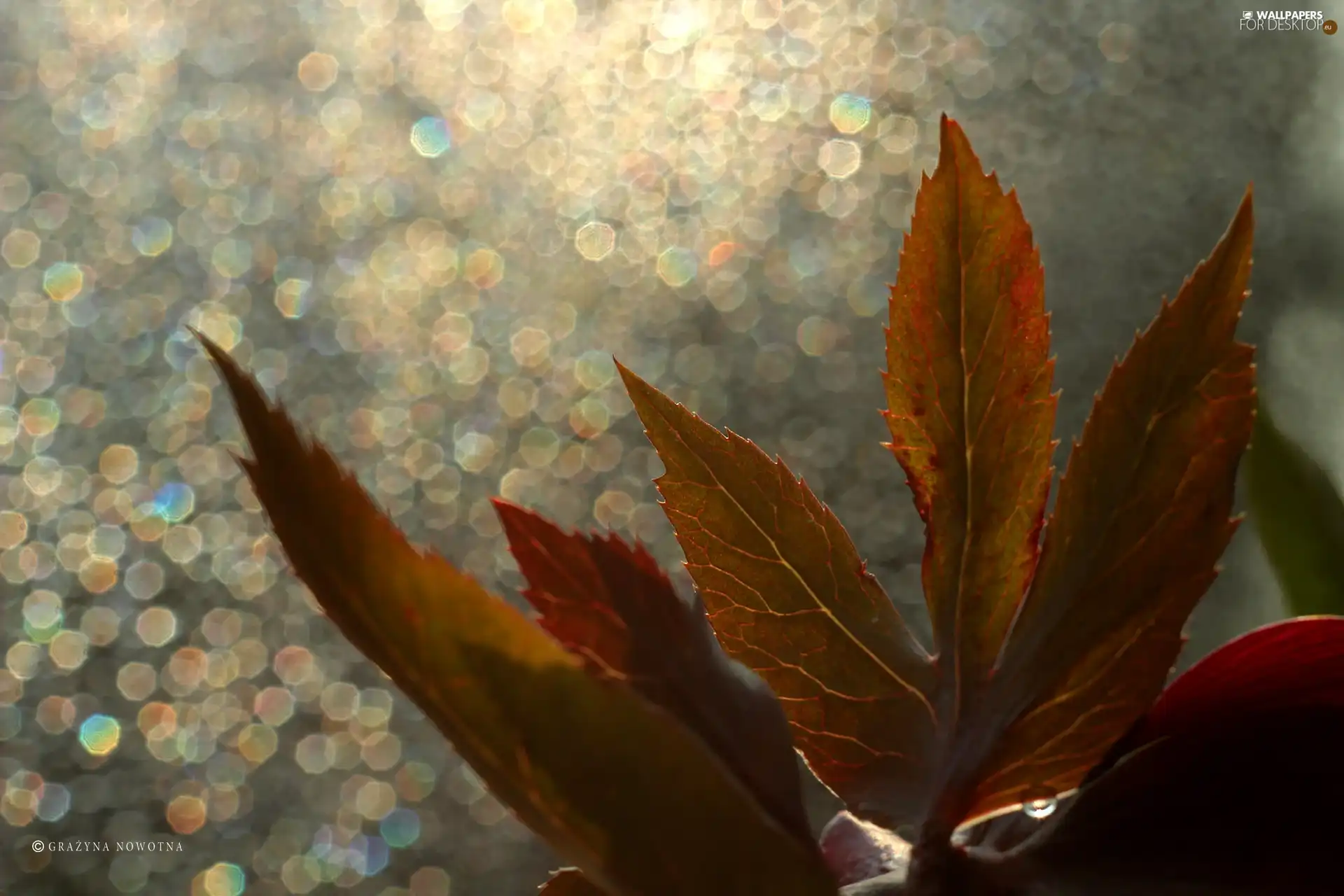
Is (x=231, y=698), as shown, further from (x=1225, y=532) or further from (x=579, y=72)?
(x=1225, y=532)

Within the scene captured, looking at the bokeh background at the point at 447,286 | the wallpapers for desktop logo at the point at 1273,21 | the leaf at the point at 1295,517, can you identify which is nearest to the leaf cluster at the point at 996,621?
the leaf at the point at 1295,517

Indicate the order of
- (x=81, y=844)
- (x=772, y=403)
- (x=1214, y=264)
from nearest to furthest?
(x=1214, y=264), (x=81, y=844), (x=772, y=403)

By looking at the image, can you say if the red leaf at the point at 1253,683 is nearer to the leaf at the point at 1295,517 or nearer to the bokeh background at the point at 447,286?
the leaf at the point at 1295,517

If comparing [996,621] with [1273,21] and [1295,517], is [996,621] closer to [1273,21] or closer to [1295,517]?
[1295,517]

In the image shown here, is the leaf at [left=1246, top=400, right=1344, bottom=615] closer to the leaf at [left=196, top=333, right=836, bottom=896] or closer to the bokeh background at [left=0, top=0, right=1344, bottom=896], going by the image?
the leaf at [left=196, top=333, right=836, bottom=896]

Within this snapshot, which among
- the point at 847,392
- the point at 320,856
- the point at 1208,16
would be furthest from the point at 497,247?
the point at 1208,16
